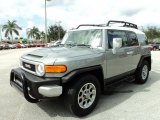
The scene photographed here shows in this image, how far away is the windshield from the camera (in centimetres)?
494

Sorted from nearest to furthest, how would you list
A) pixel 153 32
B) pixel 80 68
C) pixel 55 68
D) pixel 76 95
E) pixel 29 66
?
pixel 55 68 < pixel 76 95 < pixel 80 68 < pixel 29 66 < pixel 153 32

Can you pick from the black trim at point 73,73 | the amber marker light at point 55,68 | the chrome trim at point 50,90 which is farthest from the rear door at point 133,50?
the chrome trim at point 50,90

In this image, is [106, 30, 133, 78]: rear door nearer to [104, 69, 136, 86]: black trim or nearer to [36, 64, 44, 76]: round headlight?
[104, 69, 136, 86]: black trim

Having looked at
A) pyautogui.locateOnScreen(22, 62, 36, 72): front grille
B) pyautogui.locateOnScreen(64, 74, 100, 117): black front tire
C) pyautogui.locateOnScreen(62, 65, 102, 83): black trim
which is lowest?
pyautogui.locateOnScreen(64, 74, 100, 117): black front tire

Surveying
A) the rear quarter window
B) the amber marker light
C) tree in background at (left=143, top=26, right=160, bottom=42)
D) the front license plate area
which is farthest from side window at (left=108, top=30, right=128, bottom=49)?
tree in background at (left=143, top=26, right=160, bottom=42)

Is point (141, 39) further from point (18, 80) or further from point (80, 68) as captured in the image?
point (18, 80)

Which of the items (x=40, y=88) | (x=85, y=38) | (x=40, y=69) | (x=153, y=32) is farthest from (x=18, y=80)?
(x=153, y=32)

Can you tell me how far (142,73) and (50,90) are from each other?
12.4 ft

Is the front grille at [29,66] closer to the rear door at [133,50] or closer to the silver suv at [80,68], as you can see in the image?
the silver suv at [80,68]

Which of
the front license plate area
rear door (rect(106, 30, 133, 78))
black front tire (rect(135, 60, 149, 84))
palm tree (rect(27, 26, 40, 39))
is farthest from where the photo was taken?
palm tree (rect(27, 26, 40, 39))

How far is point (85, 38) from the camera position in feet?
17.2

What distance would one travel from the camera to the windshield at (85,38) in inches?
195

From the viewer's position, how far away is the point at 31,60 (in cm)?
438

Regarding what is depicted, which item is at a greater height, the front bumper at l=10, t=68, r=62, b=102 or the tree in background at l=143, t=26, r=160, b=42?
the tree in background at l=143, t=26, r=160, b=42
